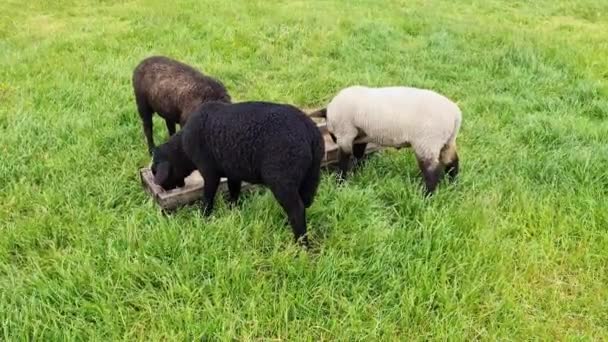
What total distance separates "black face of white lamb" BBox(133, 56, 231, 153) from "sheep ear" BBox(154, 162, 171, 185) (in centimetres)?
77

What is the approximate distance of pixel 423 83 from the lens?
24.0 feet

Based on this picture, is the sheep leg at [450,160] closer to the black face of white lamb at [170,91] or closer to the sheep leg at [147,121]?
the black face of white lamb at [170,91]

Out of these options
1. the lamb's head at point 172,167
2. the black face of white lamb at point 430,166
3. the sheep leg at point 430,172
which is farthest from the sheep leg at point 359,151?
the lamb's head at point 172,167

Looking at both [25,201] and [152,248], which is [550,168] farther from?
[25,201]

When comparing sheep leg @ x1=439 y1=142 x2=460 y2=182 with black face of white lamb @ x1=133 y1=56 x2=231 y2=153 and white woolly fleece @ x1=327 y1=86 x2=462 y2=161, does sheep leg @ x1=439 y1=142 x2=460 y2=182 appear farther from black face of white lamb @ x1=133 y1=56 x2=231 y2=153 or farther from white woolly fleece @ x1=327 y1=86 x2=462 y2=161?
black face of white lamb @ x1=133 y1=56 x2=231 y2=153

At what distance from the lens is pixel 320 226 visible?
411 centimetres

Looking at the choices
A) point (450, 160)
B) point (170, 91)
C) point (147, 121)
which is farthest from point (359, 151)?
point (147, 121)

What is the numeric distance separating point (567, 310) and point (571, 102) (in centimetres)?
398

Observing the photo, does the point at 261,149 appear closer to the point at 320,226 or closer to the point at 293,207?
the point at 293,207

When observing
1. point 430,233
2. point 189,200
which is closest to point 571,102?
point 430,233

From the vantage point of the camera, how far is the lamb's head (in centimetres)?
431

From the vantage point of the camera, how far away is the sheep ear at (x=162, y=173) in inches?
170

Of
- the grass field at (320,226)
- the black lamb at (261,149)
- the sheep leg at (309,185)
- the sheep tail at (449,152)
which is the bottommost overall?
the grass field at (320,226)

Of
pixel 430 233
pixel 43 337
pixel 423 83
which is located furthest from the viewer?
pixel 423 83
